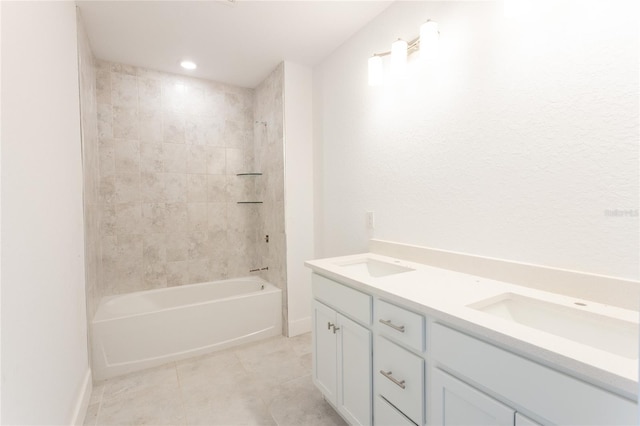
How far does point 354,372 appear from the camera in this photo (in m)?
1.36

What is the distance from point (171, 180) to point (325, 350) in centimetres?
223

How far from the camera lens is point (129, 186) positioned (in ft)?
8.70

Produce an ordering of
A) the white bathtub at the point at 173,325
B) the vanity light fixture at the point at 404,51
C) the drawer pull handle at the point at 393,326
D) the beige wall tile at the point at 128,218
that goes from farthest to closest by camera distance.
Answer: the beige wall tile at the point at 128,218 < the white bathtub at the point at 173,325 < the vanity light fixture at the point at 404,51 < the drawer pull handle at the point at 393,326

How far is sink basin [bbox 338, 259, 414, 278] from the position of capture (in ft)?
5.46

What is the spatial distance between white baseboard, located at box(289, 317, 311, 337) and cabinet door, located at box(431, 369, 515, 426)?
1.82m

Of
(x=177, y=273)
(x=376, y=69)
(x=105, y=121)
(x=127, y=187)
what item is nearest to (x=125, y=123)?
(x=105, y=121)

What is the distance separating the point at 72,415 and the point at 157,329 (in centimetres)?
76

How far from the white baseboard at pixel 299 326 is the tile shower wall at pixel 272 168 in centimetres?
5

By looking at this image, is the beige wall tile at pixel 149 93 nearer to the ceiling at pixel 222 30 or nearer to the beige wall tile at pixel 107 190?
the ceiling at pixel 222 30

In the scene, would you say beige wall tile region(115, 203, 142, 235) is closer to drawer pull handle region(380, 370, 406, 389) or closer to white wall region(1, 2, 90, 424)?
white wall region(1, 2, 90, 424)

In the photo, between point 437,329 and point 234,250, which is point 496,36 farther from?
point 234,250

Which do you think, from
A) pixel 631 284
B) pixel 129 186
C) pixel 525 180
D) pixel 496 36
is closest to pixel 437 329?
pixel 631 284

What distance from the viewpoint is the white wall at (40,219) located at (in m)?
0.89

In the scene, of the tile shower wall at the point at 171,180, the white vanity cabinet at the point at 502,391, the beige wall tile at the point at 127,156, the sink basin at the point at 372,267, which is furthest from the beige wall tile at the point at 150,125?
the white vanity cabinet at the point at 502,391
